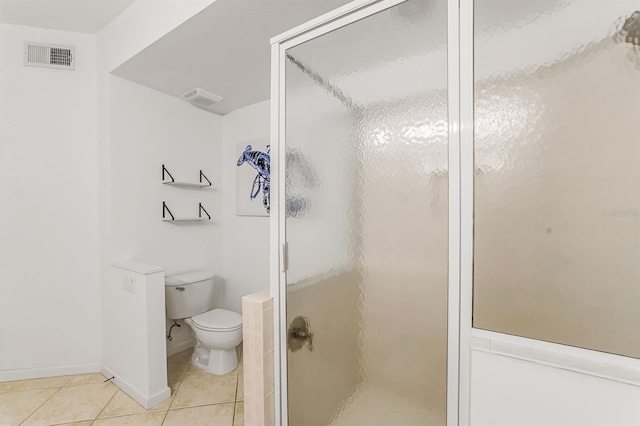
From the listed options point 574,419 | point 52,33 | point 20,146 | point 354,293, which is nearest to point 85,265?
point 20,146

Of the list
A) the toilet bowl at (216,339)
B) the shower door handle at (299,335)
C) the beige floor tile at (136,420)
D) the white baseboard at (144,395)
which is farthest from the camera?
the toilet bowl at (216,339)

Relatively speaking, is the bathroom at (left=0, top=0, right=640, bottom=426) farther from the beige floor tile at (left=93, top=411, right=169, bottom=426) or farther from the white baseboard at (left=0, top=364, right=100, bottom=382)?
the beige floor tile at (left=93, top=411, right=169, bottom=426)

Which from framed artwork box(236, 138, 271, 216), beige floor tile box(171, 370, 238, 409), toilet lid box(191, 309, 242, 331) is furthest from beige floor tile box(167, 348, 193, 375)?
framed artwork box(236, 138, 271, 216)

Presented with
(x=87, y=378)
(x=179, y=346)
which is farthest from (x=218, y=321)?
(x=87, y=378)

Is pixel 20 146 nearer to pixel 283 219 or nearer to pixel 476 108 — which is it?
pixel 283 219

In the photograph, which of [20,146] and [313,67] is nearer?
[313,67]

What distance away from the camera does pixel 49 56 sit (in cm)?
215

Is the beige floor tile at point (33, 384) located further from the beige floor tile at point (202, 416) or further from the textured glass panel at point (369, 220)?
the textured glass panel at point (369, 220)

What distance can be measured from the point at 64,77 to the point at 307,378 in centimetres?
275

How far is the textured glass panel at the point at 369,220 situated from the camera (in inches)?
38.9

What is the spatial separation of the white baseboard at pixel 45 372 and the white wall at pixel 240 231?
1.10 metres

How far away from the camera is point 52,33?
7.15 ft

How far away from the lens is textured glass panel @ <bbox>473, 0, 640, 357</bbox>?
73cm

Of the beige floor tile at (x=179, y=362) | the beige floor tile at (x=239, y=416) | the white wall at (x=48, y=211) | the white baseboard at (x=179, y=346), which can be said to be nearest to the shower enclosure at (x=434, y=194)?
the beige floor tile at (x=239, y=416)
